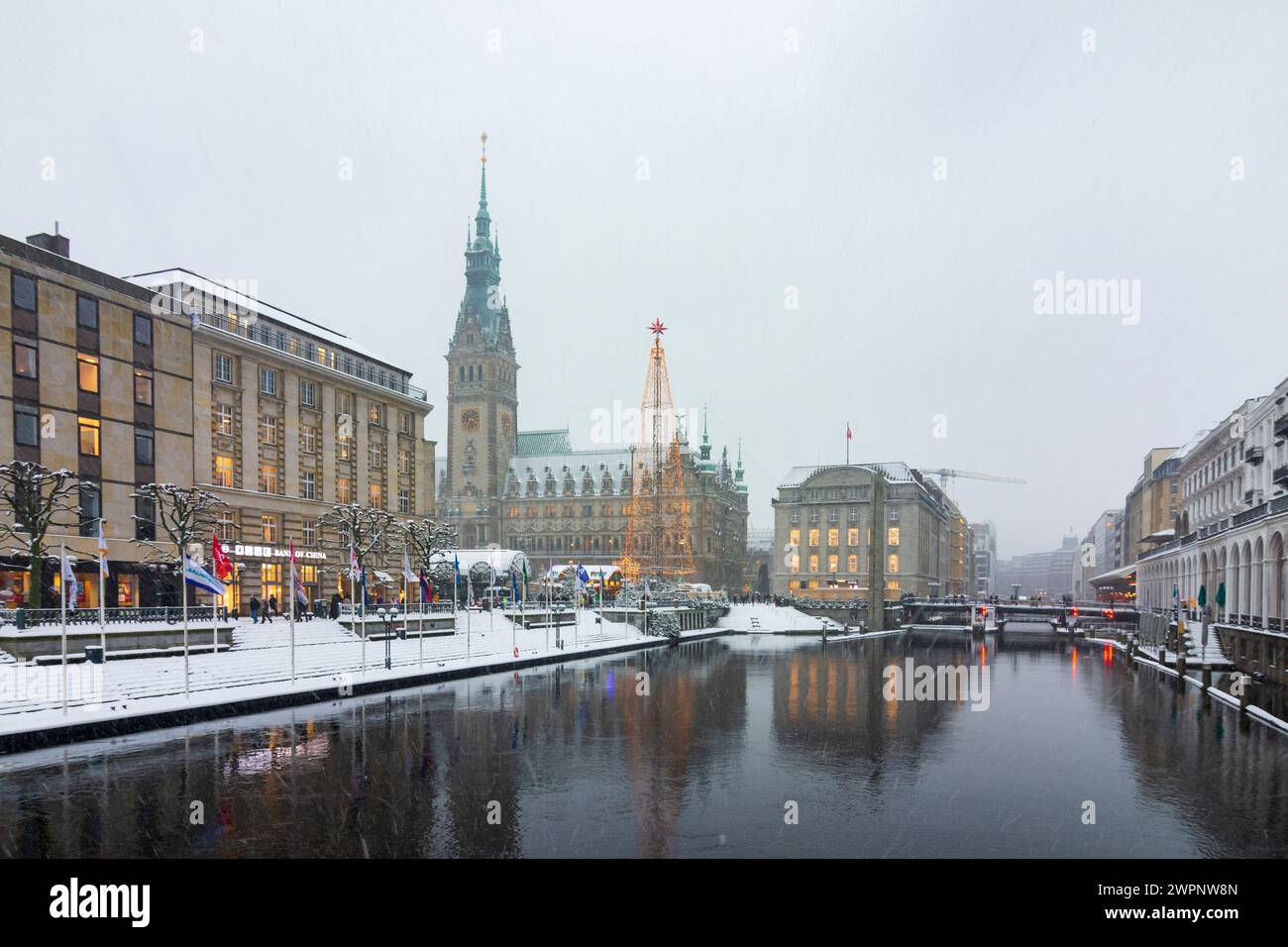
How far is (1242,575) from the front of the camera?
187ft

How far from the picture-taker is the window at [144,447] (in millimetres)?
51562

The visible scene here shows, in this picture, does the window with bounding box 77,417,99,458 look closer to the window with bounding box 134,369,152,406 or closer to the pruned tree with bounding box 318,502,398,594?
the window with bounding box 134,369,152,406

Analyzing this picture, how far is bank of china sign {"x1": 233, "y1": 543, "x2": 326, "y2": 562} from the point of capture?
58875mm

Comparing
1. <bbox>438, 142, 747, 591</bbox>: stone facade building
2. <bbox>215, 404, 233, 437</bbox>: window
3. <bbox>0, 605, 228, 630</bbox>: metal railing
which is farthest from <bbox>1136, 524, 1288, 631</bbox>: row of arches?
<bbox>438, 142, 747, 591</bbox>: stone facade building

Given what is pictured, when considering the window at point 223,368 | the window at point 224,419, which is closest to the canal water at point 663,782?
the window at point 224,419

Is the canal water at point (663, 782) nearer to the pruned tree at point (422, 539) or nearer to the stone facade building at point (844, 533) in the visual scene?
the pruned tree at point (422, 539)

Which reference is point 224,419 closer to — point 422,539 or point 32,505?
A: point 422,539

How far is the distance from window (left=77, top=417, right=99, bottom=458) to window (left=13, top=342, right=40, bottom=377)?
3.55 metres

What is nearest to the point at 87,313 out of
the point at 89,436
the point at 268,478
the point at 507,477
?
the point at 89,436

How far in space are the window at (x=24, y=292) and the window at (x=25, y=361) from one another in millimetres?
1986

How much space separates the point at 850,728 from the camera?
3139 centimetres
